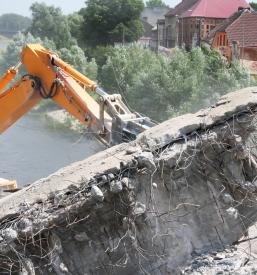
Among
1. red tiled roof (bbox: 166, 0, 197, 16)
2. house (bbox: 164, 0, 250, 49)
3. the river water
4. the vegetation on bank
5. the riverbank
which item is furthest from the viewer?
red tiled roof (bbox: 166, 0, 197, 16)

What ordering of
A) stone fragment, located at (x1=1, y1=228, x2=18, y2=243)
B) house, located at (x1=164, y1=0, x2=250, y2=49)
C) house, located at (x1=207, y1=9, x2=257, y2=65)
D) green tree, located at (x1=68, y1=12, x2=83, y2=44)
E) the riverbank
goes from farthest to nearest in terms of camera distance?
green tree, located at (x1=68, y1=12, x2=83, y2=44) → house, located at (x1=164, y1=0, x2=250, y2=49) → the riverbank → house, located at (x1=207, y1=9, x2=257, y2=65) → stone fragment, located at (x1=1, y1=228, x2=18, y2=243)

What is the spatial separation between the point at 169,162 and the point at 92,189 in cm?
93

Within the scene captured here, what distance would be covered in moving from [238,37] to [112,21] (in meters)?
12.8

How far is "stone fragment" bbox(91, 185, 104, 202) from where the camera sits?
6.16 meters

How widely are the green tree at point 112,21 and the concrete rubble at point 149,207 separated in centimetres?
3326

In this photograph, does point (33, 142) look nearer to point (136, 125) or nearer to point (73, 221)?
point (136, 125)

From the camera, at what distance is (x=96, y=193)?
6.16 meters

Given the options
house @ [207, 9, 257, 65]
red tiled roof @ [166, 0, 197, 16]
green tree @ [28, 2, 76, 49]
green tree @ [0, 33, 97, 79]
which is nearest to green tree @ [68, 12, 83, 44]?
green tree @ [28, 2, 76, 49]

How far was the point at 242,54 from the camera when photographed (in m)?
28.0

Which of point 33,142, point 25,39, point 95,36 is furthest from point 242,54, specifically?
point 25,39

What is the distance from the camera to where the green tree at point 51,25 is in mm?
46156

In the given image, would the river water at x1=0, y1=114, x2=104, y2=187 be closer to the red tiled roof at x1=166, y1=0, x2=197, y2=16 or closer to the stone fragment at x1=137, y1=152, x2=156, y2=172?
the stone fragment at x1=137, y1=152, x2=156, y2=172

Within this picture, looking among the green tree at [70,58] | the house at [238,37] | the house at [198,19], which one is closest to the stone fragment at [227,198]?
the house at [238,37]

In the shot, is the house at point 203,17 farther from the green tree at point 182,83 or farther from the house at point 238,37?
the green tree at point 182,83
